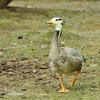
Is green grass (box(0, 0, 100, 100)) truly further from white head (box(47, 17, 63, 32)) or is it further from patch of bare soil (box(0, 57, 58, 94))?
white head (box(47, 17, 63, 32))

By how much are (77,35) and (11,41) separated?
2275mm

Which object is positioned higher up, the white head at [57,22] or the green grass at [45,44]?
the white head at [57,22]

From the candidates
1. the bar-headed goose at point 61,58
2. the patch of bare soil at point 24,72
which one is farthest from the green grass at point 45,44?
the bar-headed goose at point 61,58

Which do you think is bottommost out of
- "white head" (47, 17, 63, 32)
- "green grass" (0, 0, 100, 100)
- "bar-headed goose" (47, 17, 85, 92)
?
"green grass" (0, 0, 100, 100)

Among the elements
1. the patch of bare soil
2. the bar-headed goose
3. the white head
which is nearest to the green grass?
the patch of bare soil

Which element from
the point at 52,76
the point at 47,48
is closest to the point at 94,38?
the point at 47,48

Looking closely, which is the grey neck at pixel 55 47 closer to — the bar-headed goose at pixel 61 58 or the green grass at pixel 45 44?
the bar-headed goose at pixel 61 58

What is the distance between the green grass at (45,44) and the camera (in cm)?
669

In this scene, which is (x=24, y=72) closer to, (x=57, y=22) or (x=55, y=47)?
(x=55, y=47)

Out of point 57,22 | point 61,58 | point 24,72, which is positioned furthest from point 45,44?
point 61,58

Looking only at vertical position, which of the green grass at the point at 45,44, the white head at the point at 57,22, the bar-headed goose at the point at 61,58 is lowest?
the green grass at the point at 45,44

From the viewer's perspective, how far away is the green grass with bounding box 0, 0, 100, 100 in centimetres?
669

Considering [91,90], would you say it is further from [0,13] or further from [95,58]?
[0,13]

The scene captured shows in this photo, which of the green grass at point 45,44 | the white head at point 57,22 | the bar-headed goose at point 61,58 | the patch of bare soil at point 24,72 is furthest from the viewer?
the patch of bare soil at point 24,72
